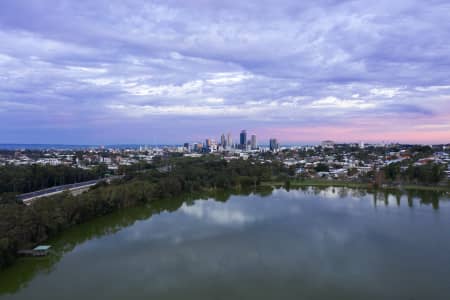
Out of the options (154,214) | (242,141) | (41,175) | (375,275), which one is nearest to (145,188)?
(154,214)

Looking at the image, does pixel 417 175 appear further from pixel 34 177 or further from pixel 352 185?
pixel 34 177

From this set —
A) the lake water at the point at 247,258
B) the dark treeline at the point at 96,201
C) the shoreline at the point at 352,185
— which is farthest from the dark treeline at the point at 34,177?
the shoreline at the point at 352,185

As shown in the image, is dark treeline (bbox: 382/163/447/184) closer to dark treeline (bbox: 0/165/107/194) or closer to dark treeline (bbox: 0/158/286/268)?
dark treeline (bbox: 0/158/286/268)

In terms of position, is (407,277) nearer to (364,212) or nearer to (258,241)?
(258,241)

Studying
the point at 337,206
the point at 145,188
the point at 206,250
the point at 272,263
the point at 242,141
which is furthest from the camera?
the point at 242,141

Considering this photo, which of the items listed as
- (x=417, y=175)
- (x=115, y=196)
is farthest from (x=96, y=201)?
(x=417, y=175)

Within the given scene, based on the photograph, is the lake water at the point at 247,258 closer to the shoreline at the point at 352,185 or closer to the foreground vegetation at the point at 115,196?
the foreground vegetation at the point at 115,196
